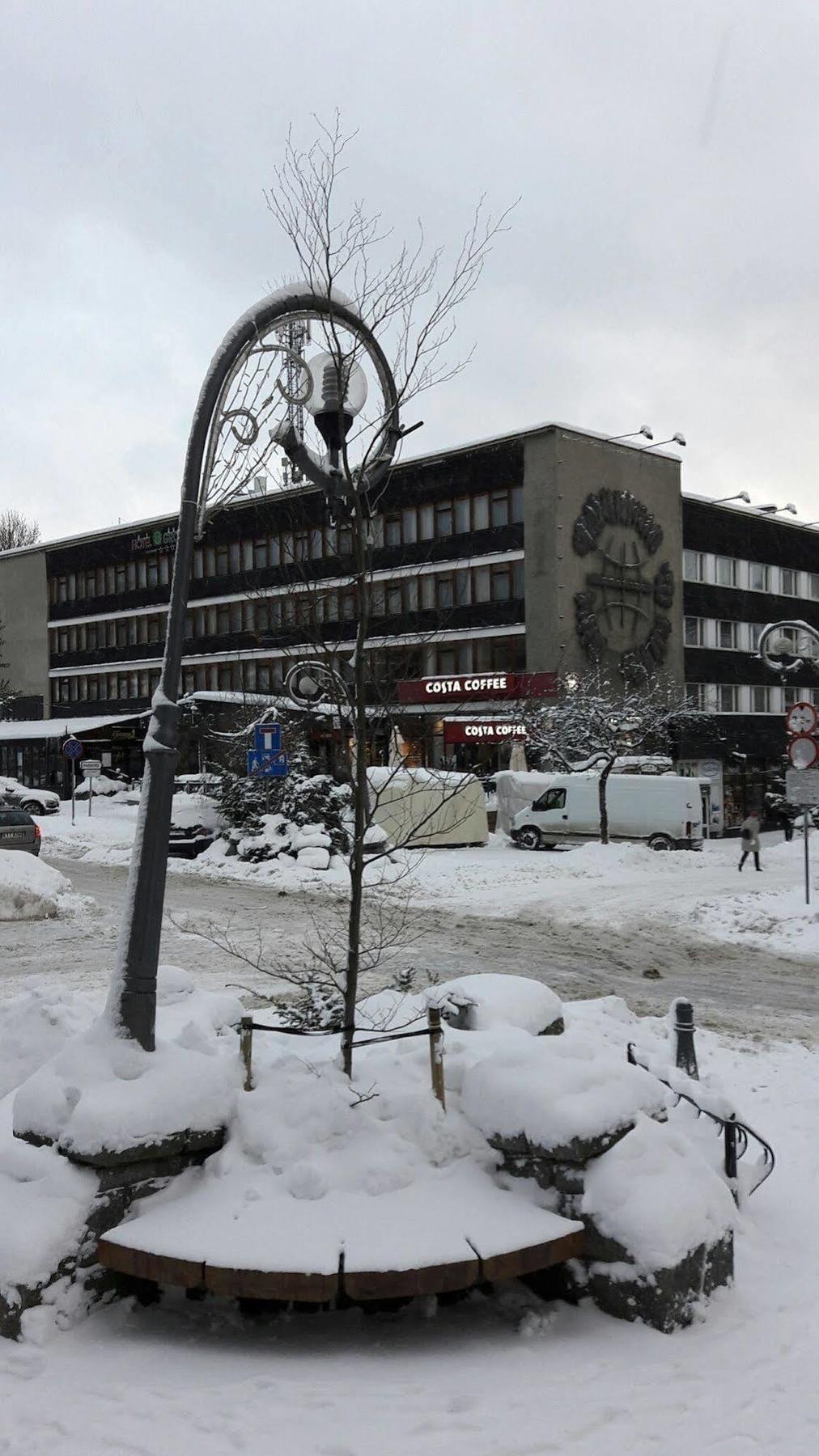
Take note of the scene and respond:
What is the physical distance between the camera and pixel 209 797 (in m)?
28.5

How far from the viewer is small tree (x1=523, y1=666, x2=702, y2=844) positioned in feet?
105

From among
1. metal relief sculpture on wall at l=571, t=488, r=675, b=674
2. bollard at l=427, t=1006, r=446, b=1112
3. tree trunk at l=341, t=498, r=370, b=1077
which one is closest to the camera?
bollard at l=427, t=1006, r=446, b=1112

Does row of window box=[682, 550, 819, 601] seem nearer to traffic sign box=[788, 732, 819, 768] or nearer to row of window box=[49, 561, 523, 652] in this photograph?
row of window box=[49, 561, 523, 652]

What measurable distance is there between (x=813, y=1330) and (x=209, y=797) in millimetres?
24618

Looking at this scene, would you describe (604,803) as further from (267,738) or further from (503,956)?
(503,956)

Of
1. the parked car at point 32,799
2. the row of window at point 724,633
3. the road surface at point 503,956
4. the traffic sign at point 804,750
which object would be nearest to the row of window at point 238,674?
the parked car at point 32,799

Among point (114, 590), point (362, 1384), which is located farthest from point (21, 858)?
point (114, 590)

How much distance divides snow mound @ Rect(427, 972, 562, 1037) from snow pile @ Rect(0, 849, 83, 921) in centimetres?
1249

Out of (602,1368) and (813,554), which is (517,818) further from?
(813,554)

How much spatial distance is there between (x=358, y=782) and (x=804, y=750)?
14374 millimetres

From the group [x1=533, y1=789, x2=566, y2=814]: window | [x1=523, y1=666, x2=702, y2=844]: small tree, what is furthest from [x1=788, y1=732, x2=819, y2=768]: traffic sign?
[x1=533, y1=789, x2=566, y2=814]: window

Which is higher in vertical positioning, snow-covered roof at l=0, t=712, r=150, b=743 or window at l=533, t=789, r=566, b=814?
snow-covered roof at l=0, t=712, r=150, b=743

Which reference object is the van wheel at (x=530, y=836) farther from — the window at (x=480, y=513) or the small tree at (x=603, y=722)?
the window at (x=480, y=513)

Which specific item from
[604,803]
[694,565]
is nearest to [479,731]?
[604,803]
